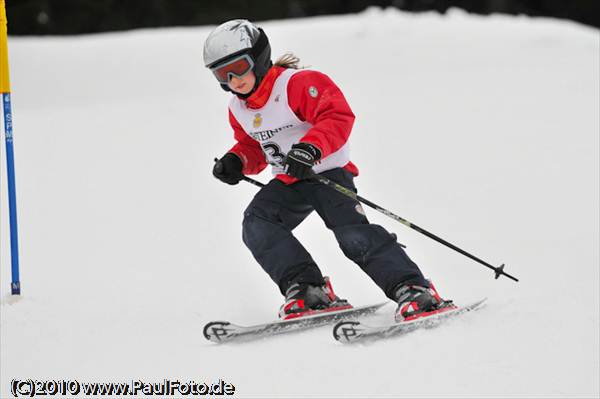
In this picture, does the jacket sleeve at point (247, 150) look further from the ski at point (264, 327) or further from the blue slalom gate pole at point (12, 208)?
the blue slalom gate pole at point (12, 208)

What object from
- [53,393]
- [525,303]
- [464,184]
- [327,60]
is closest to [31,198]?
[464,184]

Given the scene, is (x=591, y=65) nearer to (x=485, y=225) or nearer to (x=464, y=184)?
(x=464, y=184)

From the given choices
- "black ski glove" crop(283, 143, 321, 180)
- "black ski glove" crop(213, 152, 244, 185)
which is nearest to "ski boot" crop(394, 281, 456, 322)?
"black ski glove" crop(283, 143, 321, 180)

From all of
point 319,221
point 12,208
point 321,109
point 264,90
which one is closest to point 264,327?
point 321,109

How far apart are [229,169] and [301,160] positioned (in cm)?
83

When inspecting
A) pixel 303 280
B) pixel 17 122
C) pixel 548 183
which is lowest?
pixel 303 280

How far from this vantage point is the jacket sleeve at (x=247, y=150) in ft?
15.7

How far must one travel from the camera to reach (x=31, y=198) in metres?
8.02

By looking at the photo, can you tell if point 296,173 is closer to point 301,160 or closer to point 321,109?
point 301,160

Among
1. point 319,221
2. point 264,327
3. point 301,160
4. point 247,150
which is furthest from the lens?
point 319,221

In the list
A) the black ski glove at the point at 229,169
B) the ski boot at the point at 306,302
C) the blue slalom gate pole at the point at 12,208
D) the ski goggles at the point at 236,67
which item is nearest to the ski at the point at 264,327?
the ski boot at the point at 306,302

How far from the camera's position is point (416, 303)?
4.09 metres

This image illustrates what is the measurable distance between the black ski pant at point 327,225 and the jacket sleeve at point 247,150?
223 mm

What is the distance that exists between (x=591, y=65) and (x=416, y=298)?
9127mm
